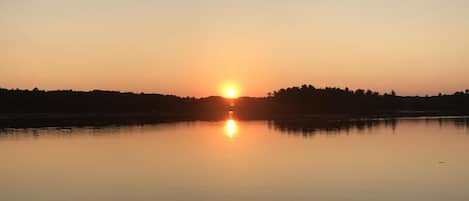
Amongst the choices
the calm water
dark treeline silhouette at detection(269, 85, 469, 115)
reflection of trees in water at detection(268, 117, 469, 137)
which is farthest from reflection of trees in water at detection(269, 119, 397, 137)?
dark treeline silhouette at detection(269, 85, 469, 115)

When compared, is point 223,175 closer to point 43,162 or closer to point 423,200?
point 423,200

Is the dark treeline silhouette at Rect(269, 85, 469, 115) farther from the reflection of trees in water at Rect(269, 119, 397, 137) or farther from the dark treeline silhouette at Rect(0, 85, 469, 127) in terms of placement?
→ the reflection of trees in water at Rect(269, 119, 397, 137)

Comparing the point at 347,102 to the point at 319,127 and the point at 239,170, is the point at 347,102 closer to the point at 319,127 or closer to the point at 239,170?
the point at 319,127

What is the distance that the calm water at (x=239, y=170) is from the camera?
41.6 feet

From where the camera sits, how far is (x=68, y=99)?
7775 cm

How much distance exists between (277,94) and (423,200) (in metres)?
84.7

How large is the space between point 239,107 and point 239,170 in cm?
9135

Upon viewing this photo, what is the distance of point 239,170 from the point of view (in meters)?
16.3

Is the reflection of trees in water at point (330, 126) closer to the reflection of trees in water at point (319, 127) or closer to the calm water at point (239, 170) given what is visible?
the reflection of trees in water at point (319, 127)

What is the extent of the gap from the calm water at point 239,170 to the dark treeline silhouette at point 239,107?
4330 cm

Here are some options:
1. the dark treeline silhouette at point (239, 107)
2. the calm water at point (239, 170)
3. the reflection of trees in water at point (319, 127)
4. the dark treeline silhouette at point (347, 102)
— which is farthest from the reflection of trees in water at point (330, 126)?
the dark treeline silhouette at point (347, 102)

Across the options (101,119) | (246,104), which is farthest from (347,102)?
(101,119)

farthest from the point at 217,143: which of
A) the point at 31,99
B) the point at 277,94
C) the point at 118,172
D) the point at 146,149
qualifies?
the point at 277,94

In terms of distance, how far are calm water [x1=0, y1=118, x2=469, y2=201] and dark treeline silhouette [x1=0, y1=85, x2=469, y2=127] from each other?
4330 cm
